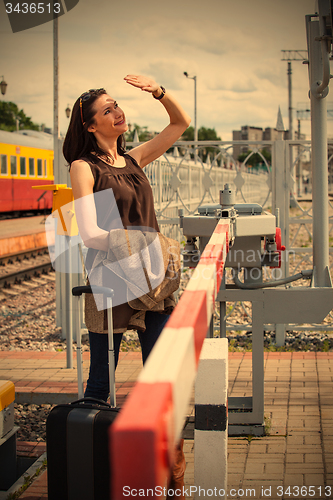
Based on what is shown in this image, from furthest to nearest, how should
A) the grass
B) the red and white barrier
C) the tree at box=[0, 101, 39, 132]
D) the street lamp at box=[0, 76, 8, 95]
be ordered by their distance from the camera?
the tree at box=[0, 101, 39, 132] → the street lamp at box=[0, 76, 8, 95] → the grass → the red and white barrier

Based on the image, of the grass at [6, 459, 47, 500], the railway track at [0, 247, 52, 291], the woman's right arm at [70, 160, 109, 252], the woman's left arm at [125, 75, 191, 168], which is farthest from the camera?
the railway track at [0, 247, 52, 291]

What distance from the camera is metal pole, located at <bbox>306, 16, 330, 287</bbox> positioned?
3.29 metres

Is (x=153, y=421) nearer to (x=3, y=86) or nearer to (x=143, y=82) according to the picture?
(x=143, y=82)

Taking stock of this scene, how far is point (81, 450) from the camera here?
7.13 ft

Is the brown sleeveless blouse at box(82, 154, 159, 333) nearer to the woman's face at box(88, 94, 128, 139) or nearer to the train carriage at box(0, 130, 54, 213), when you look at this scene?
the woman's face at box(88, 94, 128, 139)

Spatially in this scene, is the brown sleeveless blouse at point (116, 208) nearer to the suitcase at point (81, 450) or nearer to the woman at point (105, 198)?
the woman at point (105, 198)

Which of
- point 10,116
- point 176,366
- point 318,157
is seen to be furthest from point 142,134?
point 176,366

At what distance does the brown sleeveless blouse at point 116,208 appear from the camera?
88.5 inches

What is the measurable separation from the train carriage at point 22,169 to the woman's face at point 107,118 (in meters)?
16.2

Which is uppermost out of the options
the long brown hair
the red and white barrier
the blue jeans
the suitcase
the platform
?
the long brown hair

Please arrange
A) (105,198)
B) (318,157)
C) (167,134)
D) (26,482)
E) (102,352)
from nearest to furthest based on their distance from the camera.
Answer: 1. (105,198)
2. (102,352)
3. (167,134)
4. (26,482)
5. (318,157)

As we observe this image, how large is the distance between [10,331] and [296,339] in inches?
149

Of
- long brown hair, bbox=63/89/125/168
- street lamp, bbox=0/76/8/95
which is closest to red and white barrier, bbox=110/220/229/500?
long brown hair, bbox=63/89/125/168

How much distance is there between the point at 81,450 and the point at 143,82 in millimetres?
1712
